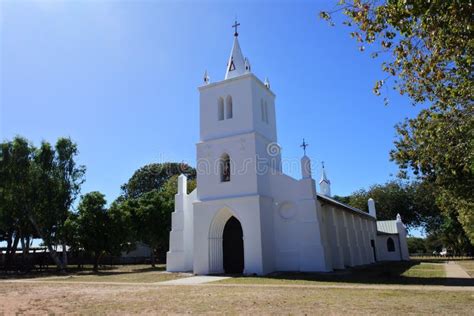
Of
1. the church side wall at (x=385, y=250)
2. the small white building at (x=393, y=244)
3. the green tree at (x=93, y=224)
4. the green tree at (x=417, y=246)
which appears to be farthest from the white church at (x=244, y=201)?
the green tree at (x=417, y=246)

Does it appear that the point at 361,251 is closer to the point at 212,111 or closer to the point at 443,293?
the point at 212,111

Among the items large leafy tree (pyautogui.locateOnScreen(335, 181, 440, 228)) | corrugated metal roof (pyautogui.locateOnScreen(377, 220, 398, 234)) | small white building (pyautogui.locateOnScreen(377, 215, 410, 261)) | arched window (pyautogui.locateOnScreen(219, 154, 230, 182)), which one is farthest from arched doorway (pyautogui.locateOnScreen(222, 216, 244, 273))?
large leafy tree (pyautogui.locateOnScreen(335, 181, 440, 228))

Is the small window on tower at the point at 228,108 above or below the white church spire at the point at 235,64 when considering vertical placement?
below

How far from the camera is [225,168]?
24.7 meters

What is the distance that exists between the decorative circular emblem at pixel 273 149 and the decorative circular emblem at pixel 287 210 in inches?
153

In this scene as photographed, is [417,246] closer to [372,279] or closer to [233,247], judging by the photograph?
[233,247]

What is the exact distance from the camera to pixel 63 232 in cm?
3011

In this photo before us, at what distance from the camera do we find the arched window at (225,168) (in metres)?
24.5

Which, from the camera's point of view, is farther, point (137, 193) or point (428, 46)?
point (137, 193)

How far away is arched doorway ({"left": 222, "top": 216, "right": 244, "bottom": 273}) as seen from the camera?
76.9 ft

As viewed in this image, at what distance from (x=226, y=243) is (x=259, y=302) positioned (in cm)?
1321

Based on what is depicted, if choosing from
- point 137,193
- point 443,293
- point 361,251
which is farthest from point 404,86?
point 137,193

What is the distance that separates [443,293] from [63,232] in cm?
2704

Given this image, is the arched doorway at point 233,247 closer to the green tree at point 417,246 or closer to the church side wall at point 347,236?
the church side wall at point 347,236
